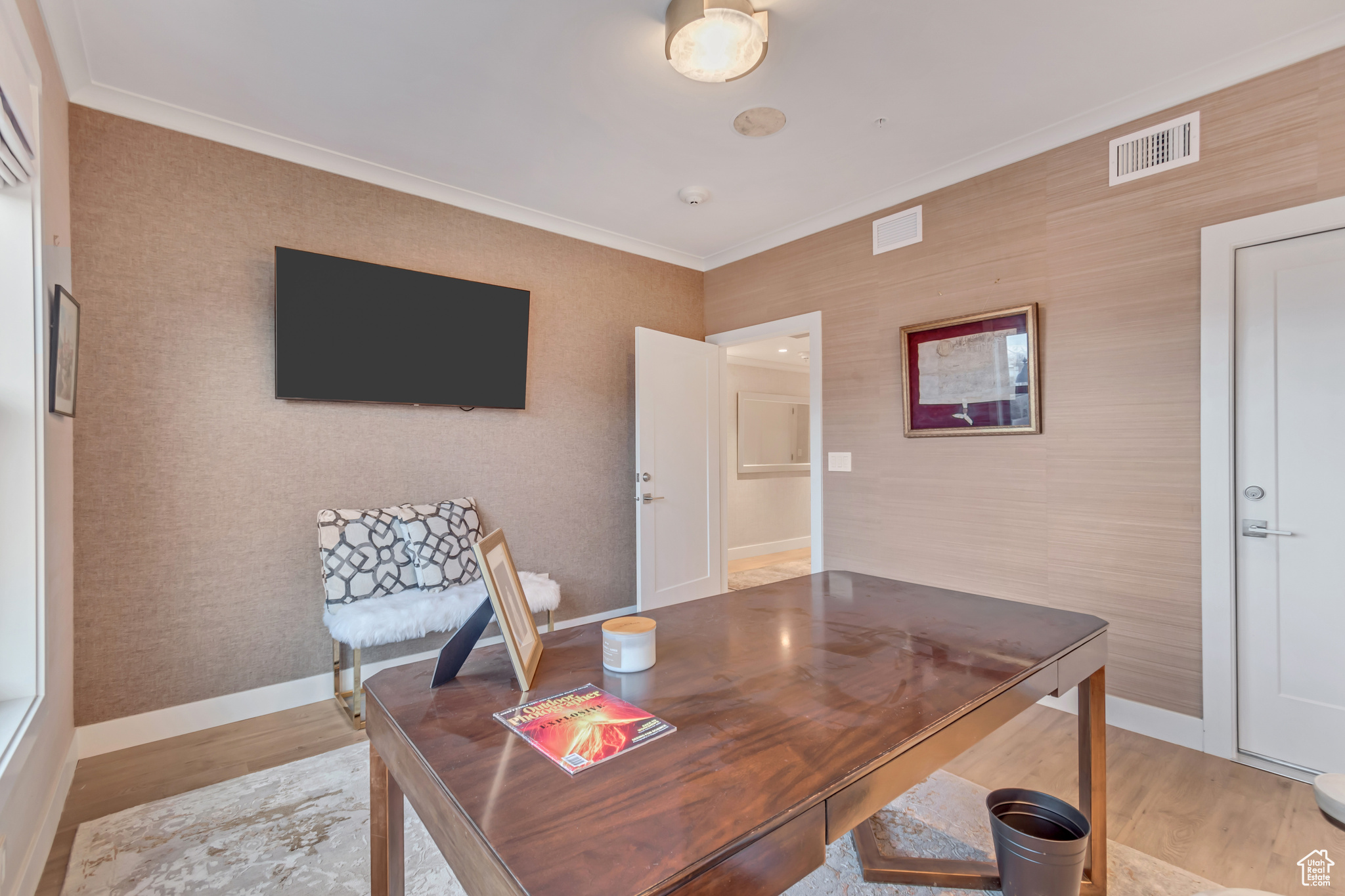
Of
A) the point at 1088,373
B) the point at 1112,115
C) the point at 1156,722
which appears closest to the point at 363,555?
the point at 1088,373

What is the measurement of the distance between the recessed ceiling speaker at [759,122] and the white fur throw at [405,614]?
2.31m

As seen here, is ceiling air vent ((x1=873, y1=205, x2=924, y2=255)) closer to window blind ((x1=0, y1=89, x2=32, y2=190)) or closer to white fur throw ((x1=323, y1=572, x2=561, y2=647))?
white fur throw ((x1=323, y1=572, x2=561, y2=647))

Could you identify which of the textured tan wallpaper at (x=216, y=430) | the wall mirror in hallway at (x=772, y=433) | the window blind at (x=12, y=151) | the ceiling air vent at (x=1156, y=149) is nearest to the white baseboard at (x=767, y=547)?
the wall mirror in hallway at (x=772, y=433)

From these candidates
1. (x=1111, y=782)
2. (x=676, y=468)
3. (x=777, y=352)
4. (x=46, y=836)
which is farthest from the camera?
(x=777, y=352)

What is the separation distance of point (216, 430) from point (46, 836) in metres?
1.51

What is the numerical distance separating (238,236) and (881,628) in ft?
10.2

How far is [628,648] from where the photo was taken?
1.24 meters

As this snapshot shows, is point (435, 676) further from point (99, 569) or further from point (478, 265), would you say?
point (478, 265)

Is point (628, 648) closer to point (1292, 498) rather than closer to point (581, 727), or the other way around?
point (581, 727)

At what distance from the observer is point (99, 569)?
240 cm

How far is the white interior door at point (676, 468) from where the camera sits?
393 cm

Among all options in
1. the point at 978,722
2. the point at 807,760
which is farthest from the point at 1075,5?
the point at 807,760

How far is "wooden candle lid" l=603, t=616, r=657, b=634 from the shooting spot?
4.16 ft

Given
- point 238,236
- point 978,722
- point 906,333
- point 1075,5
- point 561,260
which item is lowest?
point 978,722
